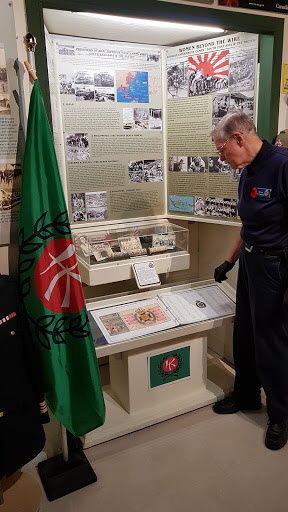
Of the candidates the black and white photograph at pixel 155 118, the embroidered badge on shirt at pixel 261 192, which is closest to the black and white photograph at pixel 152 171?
the black and white photograph at pixel 155 118

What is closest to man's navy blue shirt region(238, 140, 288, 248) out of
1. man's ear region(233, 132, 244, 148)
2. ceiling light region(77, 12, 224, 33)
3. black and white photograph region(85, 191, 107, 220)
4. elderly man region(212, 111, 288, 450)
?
elderly man region(212, 111, 288, 450)

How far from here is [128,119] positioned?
3.03 meters

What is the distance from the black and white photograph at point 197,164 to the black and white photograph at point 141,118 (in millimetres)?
432

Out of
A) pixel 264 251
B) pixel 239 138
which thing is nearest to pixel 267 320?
pixel 264 251

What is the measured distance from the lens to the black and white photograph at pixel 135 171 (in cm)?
312

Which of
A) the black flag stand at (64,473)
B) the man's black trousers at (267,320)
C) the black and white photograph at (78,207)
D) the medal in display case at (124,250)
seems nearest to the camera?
the black flag stand at (64,473)

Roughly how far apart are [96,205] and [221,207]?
0.94 meters

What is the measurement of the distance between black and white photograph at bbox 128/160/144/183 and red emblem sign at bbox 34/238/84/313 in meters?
1.32

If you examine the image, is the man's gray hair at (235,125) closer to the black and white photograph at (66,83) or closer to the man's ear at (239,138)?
the man's ear at (239,138)

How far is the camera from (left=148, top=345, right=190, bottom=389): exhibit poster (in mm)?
2656

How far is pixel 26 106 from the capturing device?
2.01m

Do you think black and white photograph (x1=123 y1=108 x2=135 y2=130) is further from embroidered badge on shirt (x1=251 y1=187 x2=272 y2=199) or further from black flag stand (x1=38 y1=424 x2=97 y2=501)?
black flag stand (x1=38 y1=424 x2=97 y2=501)

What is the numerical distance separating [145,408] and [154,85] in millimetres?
2344

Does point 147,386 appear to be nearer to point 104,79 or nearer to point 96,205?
point 96,205
